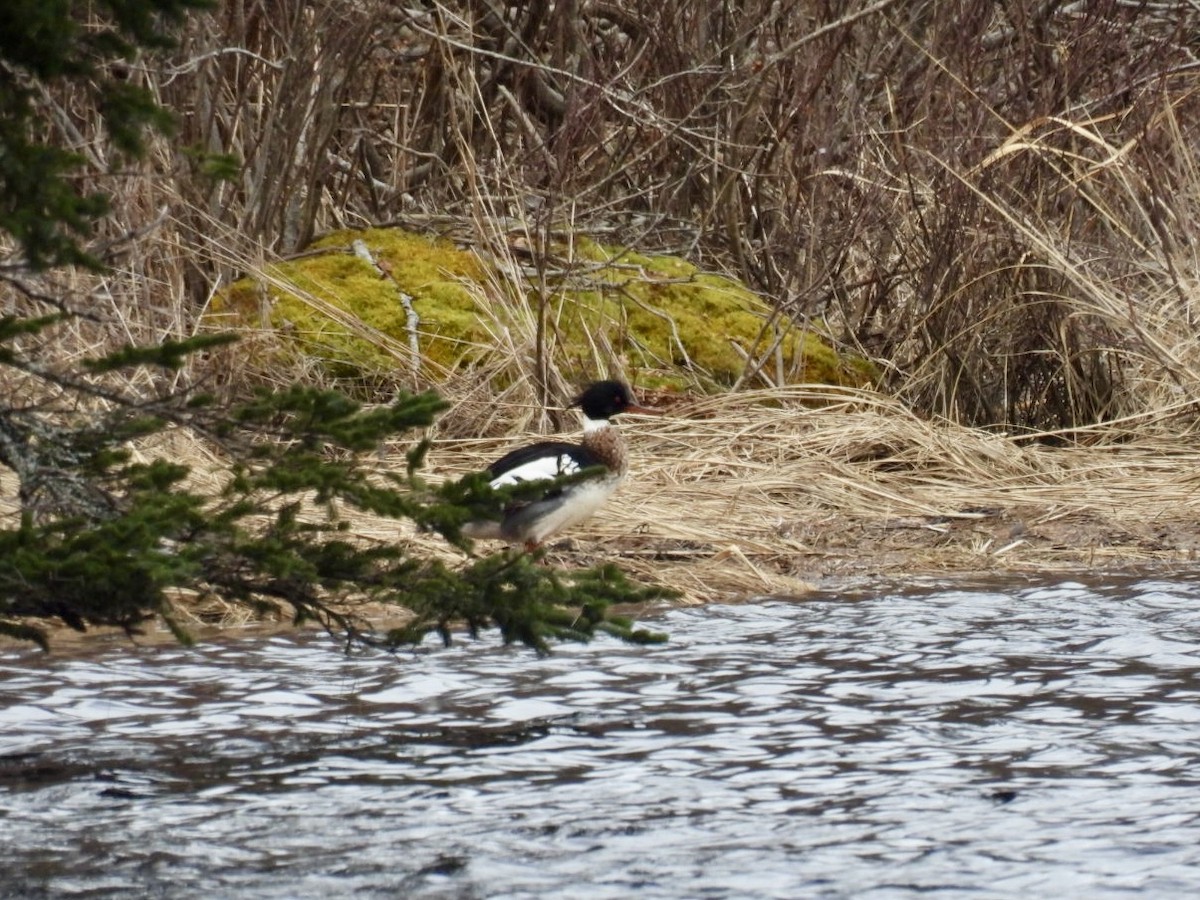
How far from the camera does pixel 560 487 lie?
25.3 feet

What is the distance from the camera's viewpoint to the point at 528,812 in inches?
177

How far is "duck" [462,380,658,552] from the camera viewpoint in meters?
7.81

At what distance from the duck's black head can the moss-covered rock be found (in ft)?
2.57

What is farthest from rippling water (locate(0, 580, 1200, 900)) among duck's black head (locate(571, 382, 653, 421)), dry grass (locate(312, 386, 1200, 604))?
duck's black head (locate(571, 382, 653, 421))

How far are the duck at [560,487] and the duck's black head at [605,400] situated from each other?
0.08 meters

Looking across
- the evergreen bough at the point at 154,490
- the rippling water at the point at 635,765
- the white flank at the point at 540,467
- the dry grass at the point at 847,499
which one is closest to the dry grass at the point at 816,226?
the dry grass at the point at 847,499

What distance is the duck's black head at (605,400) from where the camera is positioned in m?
8.81

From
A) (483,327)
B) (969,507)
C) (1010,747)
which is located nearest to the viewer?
(1010,747)

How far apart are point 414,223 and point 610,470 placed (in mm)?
3494

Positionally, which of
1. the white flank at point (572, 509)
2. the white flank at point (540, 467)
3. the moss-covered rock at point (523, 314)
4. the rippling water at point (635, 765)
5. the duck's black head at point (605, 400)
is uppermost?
the moss-covered rock at point (523, 314)

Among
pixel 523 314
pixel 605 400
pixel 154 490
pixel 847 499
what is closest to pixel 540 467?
pixel 605 400

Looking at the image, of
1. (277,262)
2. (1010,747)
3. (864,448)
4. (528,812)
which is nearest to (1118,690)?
(1010,747)

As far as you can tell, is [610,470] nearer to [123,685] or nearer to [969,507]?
[969,507]

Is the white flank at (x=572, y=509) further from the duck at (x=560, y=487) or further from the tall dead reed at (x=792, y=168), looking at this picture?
the tall dead reed at (x=792, y=168)
